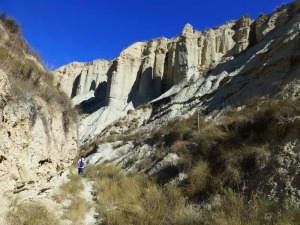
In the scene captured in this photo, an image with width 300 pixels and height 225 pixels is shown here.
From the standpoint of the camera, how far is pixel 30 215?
6.37 metres

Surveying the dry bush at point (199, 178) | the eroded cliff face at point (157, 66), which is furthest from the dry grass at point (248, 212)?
the eroded cliff face at point (157, 66)

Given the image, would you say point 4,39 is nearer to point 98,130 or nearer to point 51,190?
point 51,190

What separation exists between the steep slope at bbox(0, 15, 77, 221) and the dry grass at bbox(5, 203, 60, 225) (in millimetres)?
181

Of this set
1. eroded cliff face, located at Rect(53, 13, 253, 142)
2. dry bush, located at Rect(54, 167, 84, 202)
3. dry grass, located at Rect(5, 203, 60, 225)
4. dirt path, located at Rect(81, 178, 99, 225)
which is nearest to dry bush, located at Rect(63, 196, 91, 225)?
dirt path, located at Rect(81, 178, 99, 225)

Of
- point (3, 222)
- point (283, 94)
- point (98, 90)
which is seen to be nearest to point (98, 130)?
point (98, 90)

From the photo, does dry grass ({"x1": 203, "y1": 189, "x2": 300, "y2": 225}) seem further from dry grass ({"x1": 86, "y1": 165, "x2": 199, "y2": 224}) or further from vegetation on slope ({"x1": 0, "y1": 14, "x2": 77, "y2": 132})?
vegetation on slope ({"x1": 0, "y1": 14, "x2": 77, "y2": 132})

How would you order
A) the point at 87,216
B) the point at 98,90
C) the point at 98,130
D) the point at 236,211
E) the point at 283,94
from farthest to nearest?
the point at 98,90
the point at 98,130
the point at 283,94
the point at 87,216
the point at 236,211

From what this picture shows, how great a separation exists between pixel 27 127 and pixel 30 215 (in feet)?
5.71

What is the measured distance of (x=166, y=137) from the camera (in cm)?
1544

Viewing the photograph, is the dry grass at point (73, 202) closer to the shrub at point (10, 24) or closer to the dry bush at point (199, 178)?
the dry bush at point (199, 178)

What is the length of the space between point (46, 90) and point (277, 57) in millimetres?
11661

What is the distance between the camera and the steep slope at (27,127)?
5.88 meters

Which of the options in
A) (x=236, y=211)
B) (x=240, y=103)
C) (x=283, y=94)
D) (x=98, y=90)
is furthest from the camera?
(x=98, y=90)

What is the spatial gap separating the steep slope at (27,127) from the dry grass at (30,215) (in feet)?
0.60
